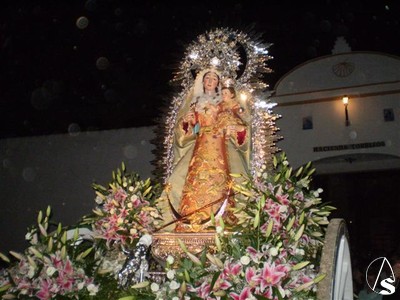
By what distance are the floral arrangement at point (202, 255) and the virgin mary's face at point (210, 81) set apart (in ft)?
6.03

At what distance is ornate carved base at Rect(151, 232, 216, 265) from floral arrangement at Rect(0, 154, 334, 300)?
5.6 inches

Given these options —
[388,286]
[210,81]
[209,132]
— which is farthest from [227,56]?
[388,286]

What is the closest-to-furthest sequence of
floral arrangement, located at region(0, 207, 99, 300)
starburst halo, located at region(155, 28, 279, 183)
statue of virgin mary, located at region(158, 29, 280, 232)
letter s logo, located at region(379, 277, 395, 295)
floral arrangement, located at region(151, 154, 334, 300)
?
floral arrangement, located at region(151, 154, 334, 300) < floral arrangement, located at region(0, 207, 99, 300) < letter s logo, located at region(379, 277, 395, 295) < statue of virgin mary, located at region(158, 29, 280, 232) < starburst halo, located at region(155, 28, 279, 183)

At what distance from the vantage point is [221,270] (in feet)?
7.47

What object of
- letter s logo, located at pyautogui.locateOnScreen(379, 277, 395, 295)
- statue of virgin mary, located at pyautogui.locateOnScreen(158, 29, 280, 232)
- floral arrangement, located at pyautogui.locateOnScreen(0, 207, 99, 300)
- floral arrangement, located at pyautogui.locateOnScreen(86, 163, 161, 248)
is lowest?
letter s logo, located at pyautogui.locateOnScreen(379, 277, 395, 295)

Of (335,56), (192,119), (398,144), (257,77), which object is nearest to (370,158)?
(398,144)

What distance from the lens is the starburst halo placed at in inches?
208

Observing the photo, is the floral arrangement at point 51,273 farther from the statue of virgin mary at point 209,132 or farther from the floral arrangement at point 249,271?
the statue of virgin mary at point 209,132

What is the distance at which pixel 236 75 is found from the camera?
5.60 metres

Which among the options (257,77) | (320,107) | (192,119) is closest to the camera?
(192,119)

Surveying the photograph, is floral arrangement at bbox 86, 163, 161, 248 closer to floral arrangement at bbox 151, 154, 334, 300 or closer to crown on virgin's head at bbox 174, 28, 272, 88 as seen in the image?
floral arrangement at bbox 151, 154, 334, 300

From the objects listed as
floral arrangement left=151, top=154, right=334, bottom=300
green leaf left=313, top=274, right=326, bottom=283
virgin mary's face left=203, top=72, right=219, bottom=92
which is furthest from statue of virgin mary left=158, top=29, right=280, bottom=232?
green leaf left=313, top=274, right=326, bottom=283

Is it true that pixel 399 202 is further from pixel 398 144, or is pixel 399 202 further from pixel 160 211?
pixel 160 211

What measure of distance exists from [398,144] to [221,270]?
265 inches
